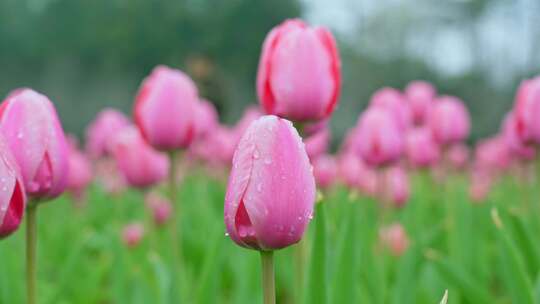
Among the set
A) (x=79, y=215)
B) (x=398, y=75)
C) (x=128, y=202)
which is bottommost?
(x=398, y=75)

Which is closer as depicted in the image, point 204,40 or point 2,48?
point 2,48

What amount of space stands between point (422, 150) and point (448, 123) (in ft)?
2.26

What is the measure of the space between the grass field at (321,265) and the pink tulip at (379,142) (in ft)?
0.63

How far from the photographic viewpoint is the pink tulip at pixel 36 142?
811mm

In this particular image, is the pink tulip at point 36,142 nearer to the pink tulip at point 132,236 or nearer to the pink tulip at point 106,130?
the pink tulip at point 132,236

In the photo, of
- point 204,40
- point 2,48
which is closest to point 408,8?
point 204,40

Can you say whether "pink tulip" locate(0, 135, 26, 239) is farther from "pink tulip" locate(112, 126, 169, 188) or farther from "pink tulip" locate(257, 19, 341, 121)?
"pink tulip" locate(112, 126, 169, 188)

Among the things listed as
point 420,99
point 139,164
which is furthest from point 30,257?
point 420,99

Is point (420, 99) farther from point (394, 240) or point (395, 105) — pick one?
point (394, 240)

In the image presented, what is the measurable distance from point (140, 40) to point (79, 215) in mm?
14409

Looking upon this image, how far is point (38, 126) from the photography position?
83 centimetres

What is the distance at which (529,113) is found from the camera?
1.64m

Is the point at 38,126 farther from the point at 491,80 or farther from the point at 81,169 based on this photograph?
the point at 491,80

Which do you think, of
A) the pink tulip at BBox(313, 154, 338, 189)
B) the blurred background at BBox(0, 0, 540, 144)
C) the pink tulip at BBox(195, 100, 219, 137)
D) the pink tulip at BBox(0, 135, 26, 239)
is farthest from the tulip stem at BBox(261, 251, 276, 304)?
the blurred background at BBox(0, 0, 540, 144)
